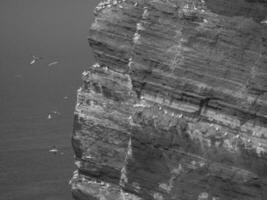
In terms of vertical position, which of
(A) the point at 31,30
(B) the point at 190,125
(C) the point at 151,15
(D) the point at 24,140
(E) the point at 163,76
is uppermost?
(C) the point at 151,15

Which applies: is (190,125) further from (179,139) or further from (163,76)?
(163,76)

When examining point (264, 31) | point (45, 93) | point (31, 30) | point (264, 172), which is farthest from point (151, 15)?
point (31, 30)

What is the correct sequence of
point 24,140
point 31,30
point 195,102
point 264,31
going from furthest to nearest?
point 31,30 → point 24,140 → point 195,102 → point 264,31

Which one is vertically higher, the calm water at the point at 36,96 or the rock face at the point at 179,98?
the rock face at the point at 179,98

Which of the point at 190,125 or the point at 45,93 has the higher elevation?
the point at 190,125

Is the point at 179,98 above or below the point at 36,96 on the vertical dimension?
above

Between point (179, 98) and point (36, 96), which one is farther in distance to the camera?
point (36, 96)
